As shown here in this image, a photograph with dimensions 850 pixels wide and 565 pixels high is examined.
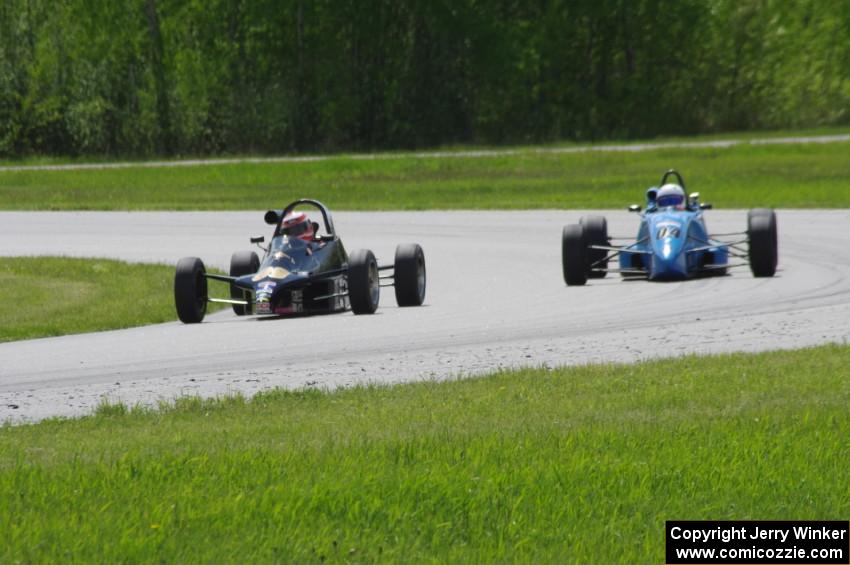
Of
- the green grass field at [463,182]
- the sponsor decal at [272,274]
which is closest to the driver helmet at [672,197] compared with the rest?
the sponsor decal at [272,274]

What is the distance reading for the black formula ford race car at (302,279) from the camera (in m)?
17.0

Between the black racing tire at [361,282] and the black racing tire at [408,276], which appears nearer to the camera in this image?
the black racing tire at [361,282]

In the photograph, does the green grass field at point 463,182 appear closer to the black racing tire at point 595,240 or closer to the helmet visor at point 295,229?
the black racing tire at point 595,240

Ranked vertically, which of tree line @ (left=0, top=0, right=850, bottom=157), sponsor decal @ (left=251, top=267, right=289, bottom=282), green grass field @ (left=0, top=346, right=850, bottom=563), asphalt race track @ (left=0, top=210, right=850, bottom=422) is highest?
tree line @ (left=0, top=0, right=850, bottom=157)

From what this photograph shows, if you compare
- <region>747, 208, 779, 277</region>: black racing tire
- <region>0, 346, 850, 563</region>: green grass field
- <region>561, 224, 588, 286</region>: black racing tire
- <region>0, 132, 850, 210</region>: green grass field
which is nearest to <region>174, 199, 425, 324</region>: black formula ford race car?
<region>561, 224, 588, 286</region>: black racing tire

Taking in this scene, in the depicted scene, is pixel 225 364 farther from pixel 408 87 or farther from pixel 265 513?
pixel 408 87

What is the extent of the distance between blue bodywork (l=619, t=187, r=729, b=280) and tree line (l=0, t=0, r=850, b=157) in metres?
43.9

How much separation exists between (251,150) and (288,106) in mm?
2723

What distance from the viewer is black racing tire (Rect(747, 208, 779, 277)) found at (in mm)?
19422

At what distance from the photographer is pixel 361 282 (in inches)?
664

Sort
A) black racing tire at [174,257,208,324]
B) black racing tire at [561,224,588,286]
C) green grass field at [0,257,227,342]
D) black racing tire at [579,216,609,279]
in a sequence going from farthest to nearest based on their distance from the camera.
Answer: black racing tire at [579,216,609,279]
black racing tire at [561,224,588,286]
black racing tire at [174,257,208,324]
green grass field at [0,257,227,342]

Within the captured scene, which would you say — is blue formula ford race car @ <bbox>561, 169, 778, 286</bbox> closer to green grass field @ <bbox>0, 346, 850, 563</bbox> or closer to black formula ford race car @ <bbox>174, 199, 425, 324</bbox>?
black formula ford race car @ <bbox>174, 199, 425, 324</bbox>

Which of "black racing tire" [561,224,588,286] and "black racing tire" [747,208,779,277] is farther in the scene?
"black racing tire" [561,224,588,286]

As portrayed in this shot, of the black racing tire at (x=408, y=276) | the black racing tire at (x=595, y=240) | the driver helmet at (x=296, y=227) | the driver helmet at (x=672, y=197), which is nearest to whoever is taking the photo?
the black racing tire at (x=408, y=276)
